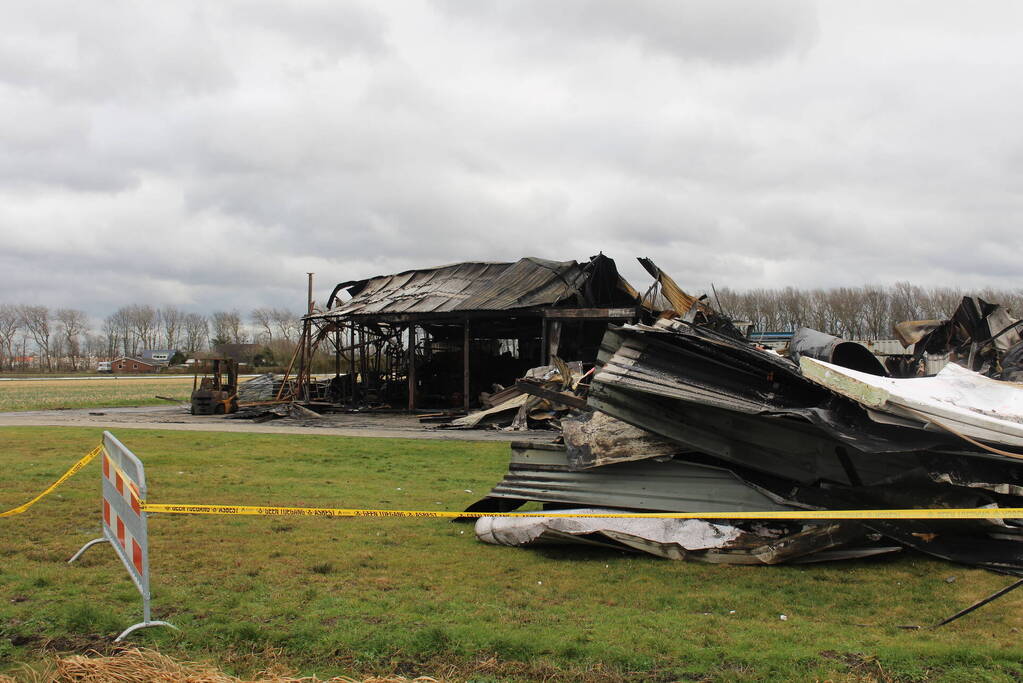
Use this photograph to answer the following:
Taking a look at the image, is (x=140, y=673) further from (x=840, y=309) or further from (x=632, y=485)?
(x=840, y=309)

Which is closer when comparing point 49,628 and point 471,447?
point 49,628

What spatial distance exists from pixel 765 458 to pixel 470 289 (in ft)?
72.6

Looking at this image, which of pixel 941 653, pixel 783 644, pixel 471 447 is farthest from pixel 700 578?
pixel 471 447

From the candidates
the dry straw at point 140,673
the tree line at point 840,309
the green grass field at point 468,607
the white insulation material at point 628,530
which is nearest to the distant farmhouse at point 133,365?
the tree line at point 840,309

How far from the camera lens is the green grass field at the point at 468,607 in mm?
4145

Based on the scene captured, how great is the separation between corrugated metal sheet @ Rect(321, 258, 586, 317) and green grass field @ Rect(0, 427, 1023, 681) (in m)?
18.2

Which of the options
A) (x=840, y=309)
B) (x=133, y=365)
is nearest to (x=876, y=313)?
(x=840, y=309)

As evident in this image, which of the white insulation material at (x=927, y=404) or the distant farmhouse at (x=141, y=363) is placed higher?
the white insulation material at (x=927, y=404)

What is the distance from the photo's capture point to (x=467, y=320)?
84.4ft

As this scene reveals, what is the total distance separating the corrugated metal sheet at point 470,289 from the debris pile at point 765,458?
1761 cm

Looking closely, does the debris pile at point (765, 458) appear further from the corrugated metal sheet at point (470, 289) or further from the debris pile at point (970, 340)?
the corrugated metal sheet at point (470, 289)

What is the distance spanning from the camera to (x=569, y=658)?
4199mm

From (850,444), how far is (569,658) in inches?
117

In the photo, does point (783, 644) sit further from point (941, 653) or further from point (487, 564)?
point (487, 564)
